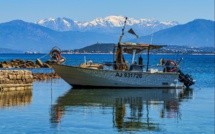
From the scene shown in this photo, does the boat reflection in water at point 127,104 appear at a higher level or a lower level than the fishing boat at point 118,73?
lower

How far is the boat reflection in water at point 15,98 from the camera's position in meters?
25.8

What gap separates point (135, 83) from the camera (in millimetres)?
38344

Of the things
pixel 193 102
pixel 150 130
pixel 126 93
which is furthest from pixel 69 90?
pixel 150 130

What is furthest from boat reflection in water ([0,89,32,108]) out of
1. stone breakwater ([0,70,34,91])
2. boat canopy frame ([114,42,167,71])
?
boat canopy frame ([114,42,167,71])

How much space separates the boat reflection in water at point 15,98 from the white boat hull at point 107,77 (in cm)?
504

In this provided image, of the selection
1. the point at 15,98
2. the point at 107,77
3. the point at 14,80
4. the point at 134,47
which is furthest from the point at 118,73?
the point at 15,98

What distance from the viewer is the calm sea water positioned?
64.1ft

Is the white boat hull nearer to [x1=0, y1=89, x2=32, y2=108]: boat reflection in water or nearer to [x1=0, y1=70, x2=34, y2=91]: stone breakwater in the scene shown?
[x1=0, y1=70, x2=34, y2=91]: stone breakwater

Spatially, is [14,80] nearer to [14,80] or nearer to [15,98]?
[14,80]

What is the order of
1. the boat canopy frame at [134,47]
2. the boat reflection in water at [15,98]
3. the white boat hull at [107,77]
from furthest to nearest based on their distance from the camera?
1. the boat canopy frame at [134,47]
2. the white boat hull at [107,77]
3. the boat reflection in water at [15,98]

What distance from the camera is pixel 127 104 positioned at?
27969 millimetres

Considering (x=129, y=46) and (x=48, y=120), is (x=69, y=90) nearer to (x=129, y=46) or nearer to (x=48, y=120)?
(x=129, y=46)

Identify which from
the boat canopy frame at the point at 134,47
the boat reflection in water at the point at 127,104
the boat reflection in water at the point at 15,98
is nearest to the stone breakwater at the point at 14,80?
the boat reflection in water at the point at 15,98

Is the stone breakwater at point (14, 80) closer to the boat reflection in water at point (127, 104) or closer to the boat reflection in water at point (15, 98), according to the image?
the boat reflection in water at point (15, 98)
